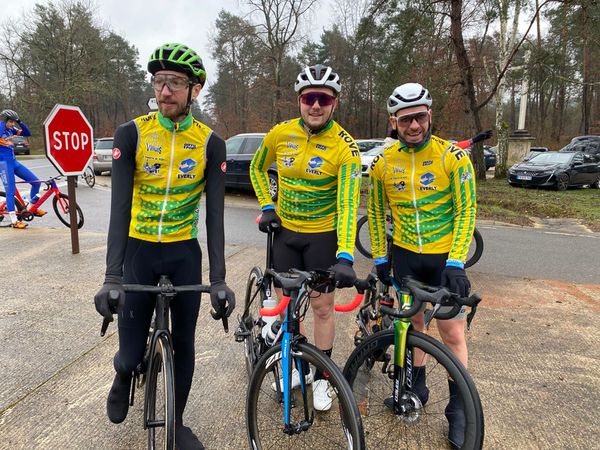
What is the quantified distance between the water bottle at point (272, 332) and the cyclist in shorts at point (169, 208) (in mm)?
333

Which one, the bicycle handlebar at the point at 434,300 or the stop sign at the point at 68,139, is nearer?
the bicycle handlebar at the point at 434,300

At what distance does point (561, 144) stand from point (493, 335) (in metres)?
42.2

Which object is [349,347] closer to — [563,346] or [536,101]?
[563,346]

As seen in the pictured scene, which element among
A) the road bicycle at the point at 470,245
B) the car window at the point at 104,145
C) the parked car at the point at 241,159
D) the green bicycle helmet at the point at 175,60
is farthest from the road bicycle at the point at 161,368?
the car window at the point at 104,145

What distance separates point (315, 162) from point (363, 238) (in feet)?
15.6

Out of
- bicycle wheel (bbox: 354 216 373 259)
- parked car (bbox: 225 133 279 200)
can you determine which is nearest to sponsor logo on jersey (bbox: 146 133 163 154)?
bicycle wheel (bbox: 354 216 373 259)

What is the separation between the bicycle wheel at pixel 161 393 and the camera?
189 cm

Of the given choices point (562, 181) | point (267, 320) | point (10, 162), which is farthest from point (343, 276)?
point (562, 181)

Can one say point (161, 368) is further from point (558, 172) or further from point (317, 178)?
point (558, 172)

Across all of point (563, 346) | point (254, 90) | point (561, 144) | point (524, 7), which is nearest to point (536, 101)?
point (561, 144)

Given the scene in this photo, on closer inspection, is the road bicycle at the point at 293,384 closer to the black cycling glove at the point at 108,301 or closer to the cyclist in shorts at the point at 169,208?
the cyclist in shorts at the point at 169,208

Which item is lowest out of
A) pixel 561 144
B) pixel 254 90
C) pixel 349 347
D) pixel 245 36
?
pixel 349 347

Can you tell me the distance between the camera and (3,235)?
7.19 metres

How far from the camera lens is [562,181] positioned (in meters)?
15.8
